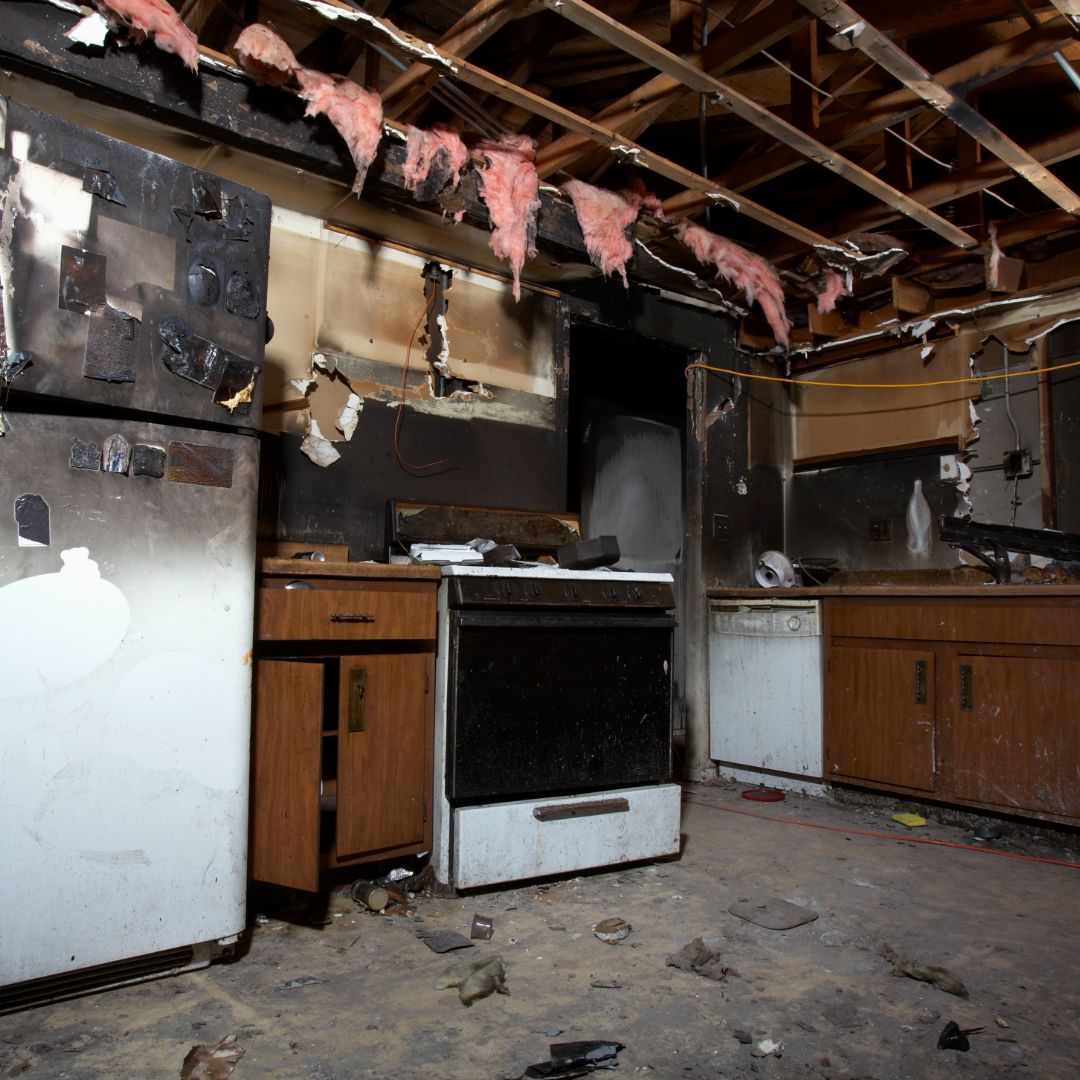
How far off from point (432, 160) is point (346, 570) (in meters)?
1.54

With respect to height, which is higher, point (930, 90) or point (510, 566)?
point (930, 90)

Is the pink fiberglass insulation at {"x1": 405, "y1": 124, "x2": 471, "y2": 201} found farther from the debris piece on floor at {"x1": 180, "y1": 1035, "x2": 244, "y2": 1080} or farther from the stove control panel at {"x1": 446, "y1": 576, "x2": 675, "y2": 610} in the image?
the debris piece on floor at {"x1": 180, "y1": 1035, "x2": 244, "y2": 1080}

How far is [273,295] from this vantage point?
2.94 meters

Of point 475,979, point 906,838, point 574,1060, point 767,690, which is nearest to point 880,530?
point 767,690

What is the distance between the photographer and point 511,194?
305 cm

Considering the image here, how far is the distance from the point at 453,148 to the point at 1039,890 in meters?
3.26

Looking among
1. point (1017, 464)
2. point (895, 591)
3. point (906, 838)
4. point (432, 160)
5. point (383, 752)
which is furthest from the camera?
point (1017, 464)

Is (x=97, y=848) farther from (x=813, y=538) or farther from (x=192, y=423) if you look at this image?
(x=813, y=538)

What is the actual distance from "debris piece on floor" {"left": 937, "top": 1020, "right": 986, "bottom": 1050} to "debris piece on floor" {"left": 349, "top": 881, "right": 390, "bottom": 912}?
1.48 m

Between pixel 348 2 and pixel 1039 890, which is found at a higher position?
pixel 348 2

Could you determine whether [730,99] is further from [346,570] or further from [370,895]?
[370,895]

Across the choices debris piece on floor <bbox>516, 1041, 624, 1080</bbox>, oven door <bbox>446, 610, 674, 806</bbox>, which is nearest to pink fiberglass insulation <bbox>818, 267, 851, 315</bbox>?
oven door <bbox>446, 610, 674, 806</bbox>

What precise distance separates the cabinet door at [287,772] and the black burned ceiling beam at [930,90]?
2.29 metres

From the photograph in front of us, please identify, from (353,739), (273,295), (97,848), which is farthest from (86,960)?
(273,295)
